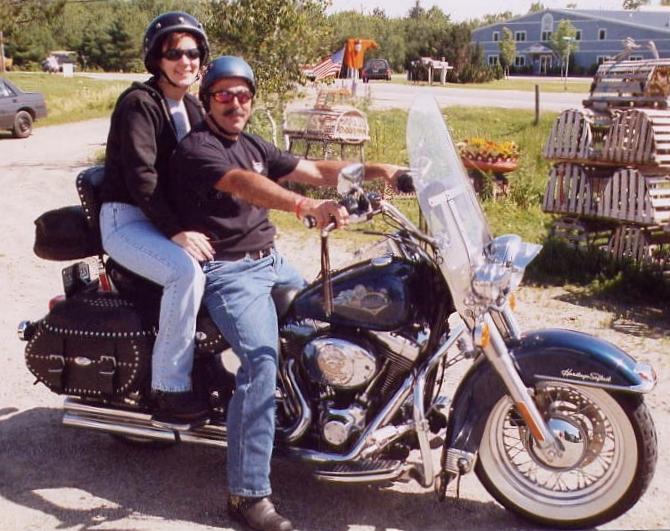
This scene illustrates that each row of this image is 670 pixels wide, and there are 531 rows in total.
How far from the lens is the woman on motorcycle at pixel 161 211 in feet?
11.4

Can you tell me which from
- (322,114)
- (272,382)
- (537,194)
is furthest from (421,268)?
(322,114)

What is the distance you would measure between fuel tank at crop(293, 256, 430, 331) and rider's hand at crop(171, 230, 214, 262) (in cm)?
49

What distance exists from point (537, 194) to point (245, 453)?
26.1 feet

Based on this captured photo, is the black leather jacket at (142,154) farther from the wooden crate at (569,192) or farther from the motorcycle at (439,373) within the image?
the wooden crate at (569,192)

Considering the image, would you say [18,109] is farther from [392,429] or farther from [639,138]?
[392,429]

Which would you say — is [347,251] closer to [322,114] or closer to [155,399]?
[322,114]

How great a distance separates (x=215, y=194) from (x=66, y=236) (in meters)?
0.88

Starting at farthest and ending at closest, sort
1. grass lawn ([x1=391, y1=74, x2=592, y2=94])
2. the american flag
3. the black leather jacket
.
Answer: grass lawn ([x1=391, y1=74, x2=592, y2=94]), the american flag, the black leather jacket

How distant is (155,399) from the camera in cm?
372

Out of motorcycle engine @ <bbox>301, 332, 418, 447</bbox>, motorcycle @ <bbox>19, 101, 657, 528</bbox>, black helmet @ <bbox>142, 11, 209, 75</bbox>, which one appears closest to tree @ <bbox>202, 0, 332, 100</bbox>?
black helmet @ <bbox>142, 11, 209, 75</bbox>

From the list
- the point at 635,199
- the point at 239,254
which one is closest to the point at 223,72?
the point at 239,254

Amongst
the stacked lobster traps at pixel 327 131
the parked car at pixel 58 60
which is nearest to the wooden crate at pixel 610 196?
the stacked lobster traps at pixel 327 131

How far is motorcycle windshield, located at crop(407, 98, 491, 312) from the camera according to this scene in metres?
3.21

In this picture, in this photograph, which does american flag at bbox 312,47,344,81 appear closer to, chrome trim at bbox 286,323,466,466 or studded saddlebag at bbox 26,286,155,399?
studded saddlebag at bbox 26,286,155,399
